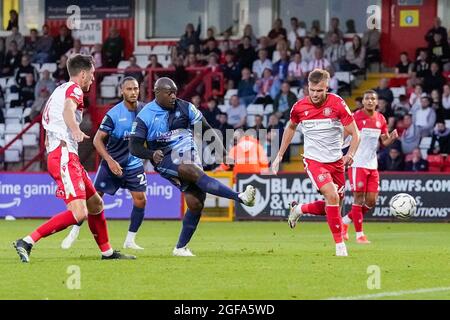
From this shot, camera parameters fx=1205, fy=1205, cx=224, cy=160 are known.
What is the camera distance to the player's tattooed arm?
15508 millimetres

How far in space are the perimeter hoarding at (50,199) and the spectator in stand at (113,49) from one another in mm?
6917

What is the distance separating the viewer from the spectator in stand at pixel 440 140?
2681 cm

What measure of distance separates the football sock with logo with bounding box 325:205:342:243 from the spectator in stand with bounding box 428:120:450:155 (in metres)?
12.8

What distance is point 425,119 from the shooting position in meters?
27.4

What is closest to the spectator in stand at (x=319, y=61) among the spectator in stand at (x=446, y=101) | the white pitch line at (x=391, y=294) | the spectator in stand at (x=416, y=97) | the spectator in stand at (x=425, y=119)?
the spectator in stand at (x=416, y=97)

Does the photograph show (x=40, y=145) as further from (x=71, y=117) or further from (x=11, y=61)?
(x=71, y=117)

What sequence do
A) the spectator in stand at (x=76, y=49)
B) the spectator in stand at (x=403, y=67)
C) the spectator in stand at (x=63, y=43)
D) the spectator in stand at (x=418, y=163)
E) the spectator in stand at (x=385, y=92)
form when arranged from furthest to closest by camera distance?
the spectator in stand at (x=63, y=43)
the spectator in stand at (x=76, y=49)
the spectator in stand at (x=403, y=67)
the spectator in stand at (x=385, y=92)
the spectator in stand at (x=418, y=163)

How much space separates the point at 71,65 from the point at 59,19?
76.7ft

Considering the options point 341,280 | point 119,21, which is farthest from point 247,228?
point 119,21

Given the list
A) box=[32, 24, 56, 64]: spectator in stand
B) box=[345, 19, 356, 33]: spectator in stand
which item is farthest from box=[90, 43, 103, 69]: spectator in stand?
box=[345, 19, 356, 33]: spectator in stand

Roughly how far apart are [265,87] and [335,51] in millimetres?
2213

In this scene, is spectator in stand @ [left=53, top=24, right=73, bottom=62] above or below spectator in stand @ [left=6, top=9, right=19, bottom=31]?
below

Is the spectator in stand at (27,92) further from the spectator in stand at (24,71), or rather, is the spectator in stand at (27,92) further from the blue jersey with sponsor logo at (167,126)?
the blue jersey with sponsor logo at (167,126)

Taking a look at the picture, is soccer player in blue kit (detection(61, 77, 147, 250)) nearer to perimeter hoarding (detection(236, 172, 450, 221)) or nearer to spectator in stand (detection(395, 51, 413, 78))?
perimeter hoarding (detection(236, 172, 450, 221))
